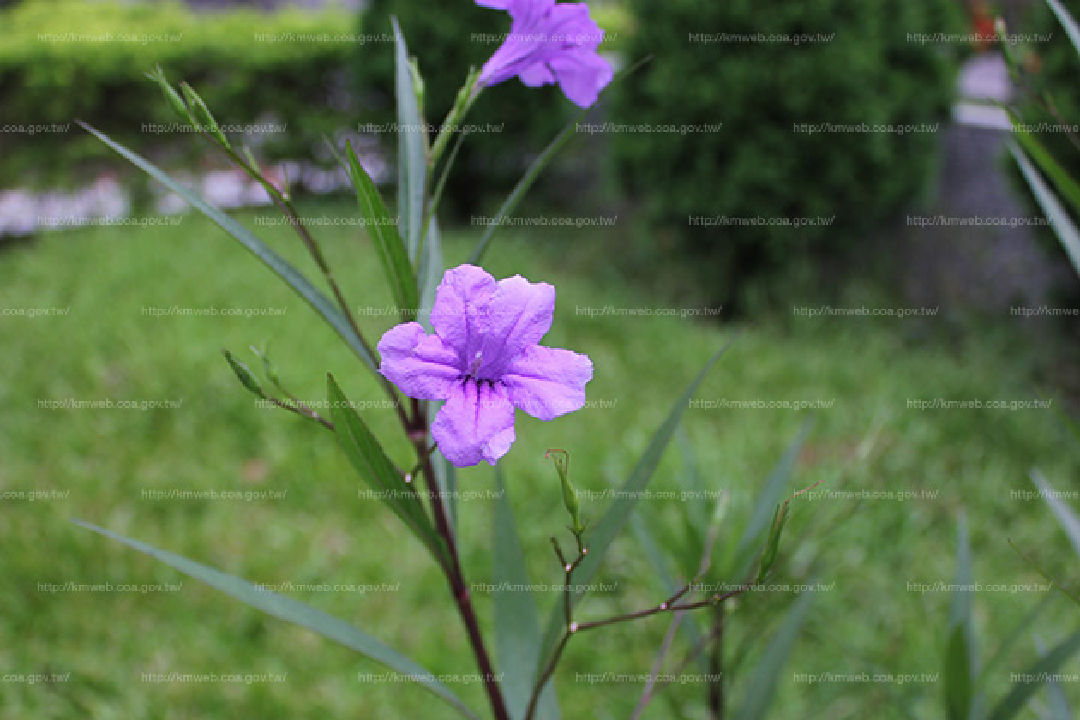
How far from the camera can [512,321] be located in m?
0.65

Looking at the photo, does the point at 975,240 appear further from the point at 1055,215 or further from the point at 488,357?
the point at 488,357

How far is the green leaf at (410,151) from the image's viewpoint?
0.86 m

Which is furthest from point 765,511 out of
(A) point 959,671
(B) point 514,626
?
(B) point 514,626

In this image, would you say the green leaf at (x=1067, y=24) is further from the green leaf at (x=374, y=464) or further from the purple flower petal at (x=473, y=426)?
the green leaf at (x=374, y=464)

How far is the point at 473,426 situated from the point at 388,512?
214 centimetres

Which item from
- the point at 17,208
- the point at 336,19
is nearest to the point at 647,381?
the point at 336,19

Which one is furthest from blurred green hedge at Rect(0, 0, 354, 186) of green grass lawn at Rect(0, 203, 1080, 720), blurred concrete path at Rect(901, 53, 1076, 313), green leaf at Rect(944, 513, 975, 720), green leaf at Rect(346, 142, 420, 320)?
green leaf at Rect(944, 513, 975, 720)

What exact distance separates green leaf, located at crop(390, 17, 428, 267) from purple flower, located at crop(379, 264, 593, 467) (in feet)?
0.73

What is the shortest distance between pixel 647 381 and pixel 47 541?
217 centimetres

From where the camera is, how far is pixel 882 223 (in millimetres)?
4383

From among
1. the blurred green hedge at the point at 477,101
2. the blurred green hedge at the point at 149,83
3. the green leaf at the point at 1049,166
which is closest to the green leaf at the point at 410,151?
the green leaf at the point at 1049,166

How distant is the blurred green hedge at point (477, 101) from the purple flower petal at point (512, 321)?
4.56 m

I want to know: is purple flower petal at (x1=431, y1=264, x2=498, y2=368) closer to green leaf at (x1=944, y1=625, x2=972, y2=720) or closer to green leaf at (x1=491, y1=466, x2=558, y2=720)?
A: green leaf at (x1=491, y1=466, x2=558, y2=720)

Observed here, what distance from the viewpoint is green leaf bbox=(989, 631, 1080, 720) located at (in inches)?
37.9
